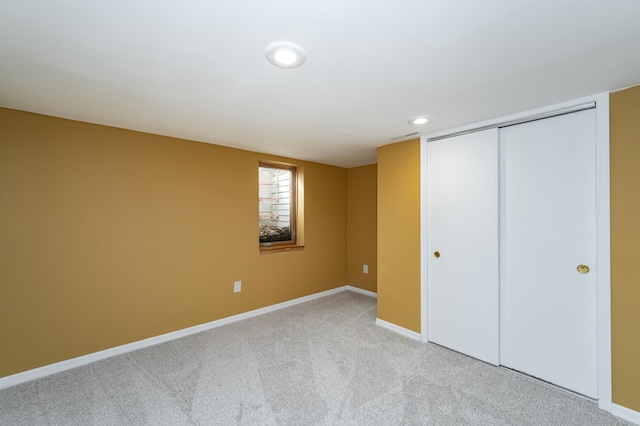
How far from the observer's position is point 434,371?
229 cm

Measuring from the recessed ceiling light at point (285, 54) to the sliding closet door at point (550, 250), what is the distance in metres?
1.96

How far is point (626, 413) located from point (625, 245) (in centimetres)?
106

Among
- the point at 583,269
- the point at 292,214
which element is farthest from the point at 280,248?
the point at 583,269

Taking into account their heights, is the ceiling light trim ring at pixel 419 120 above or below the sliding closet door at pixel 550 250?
above

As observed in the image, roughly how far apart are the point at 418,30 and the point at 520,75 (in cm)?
84

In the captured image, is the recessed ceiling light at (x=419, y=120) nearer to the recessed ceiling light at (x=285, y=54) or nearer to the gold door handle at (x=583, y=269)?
the recessed ceiling light at (x=285, y=54)

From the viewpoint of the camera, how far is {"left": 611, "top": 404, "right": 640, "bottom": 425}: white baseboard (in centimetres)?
172

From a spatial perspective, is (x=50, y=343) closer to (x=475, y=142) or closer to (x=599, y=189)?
(x=475, y=142)

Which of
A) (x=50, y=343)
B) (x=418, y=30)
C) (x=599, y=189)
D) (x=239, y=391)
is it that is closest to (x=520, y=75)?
(x=418, y=30)

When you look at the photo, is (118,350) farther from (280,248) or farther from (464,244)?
(464,244)

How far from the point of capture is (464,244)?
2.58 m

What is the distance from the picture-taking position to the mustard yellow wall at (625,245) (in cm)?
175

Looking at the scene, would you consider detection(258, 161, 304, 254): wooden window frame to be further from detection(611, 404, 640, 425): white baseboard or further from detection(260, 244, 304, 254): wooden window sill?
detection(611, 404, 640, 425): white baseboard

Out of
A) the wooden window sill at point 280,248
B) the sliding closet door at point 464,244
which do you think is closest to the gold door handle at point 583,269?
the sliding closet door at point 464,244
